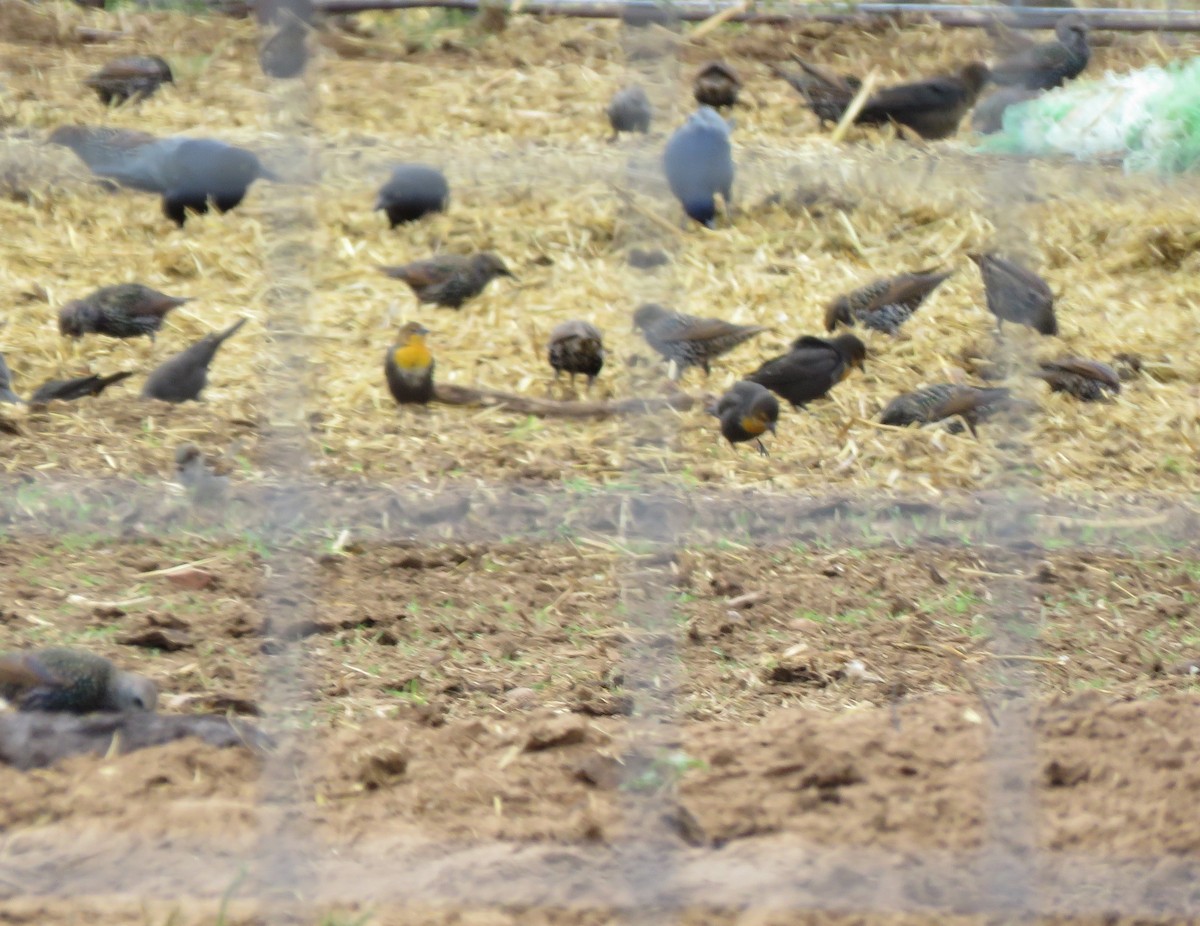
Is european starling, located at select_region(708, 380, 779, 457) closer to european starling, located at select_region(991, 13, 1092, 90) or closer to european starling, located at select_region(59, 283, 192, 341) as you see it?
european starling, located at select_region(59, 283, 192, 341)

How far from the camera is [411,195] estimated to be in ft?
16.3

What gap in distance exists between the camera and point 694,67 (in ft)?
21.5

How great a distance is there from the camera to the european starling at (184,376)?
13.4ft

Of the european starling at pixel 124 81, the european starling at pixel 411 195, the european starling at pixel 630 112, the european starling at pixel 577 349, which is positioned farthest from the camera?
the european starling at pixel 124 81

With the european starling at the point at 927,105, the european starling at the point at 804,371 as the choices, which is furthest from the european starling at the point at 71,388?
the european starling at the point at 927,105

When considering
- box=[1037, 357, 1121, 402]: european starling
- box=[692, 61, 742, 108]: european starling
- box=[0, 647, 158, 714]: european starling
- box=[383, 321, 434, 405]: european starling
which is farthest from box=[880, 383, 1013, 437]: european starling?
box=[0, 647, 158, 714]: european starling

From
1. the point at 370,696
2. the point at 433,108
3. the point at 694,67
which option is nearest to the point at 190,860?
the point at 370,696

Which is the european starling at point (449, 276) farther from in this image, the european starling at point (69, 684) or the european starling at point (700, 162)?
the european starling at point (69, 684)

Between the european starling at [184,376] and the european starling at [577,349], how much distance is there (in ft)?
3.11

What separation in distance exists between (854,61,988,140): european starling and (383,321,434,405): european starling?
2.08 meters

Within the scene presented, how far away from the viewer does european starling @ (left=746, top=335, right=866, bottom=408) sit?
13.8 ft

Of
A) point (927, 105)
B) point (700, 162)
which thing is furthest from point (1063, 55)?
point (700, 162)

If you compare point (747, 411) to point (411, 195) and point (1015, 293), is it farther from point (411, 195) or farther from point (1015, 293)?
point (411, 195)

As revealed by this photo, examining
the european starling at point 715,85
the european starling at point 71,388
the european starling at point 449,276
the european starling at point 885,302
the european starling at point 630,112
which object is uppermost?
the european starling at point 630,112
